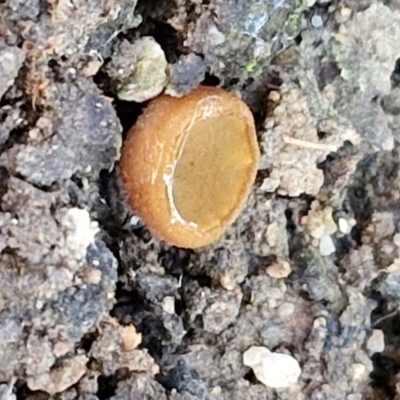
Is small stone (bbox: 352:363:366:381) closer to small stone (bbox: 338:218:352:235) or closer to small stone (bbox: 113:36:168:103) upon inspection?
small stone (bbox: 338:218:352:235)

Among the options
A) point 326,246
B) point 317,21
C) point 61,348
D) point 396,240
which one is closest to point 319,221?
point 326,246

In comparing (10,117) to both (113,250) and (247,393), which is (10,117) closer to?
(113,250)

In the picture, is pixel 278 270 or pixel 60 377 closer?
pixel 60 377

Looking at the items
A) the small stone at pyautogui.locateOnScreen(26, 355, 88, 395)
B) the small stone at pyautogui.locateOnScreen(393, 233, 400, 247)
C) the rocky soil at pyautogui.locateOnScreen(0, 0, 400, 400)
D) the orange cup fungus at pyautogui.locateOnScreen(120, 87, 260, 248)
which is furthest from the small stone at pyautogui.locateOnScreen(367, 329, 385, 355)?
the small stone at pyautogui.locateOnScreen(26, 355, 88, 395)

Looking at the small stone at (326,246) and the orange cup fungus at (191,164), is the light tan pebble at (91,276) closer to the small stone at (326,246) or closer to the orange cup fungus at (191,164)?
the orange cup fungus at (191,164)

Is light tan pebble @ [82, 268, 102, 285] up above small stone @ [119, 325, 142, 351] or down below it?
above

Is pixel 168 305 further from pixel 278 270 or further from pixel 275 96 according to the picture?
pixel 275 96
